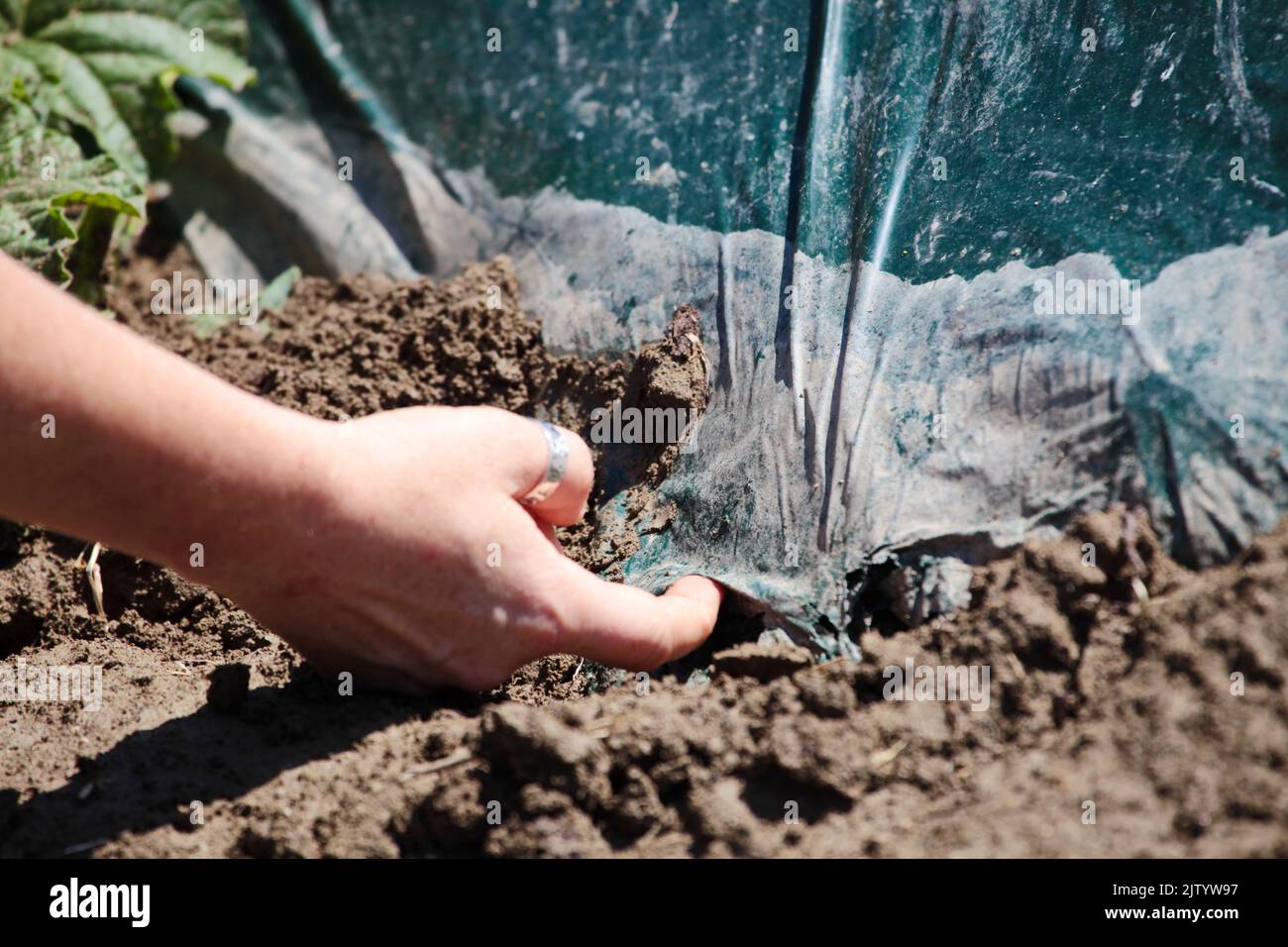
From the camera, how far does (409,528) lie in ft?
4.66

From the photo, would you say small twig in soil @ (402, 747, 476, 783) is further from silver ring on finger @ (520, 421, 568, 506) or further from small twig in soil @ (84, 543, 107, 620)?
small twig in soil @ (84, 543, 107, 620)

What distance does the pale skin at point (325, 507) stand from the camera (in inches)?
48.0

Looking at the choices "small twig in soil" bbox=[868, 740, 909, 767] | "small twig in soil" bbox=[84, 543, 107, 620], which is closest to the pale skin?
"small twig in soil" bbox=[868, 740, 909, 767]

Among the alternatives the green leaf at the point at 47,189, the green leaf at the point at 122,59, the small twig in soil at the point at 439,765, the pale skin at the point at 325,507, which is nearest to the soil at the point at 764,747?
the small twig in soil at the point at 439,765

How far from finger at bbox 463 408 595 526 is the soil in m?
0.28

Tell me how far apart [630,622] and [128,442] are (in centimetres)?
70

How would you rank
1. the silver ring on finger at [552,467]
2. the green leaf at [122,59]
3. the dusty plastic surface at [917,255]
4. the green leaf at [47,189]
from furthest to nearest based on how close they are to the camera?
the green leaf at [122,59]
the green leaf at [47,189]
the silver ring on finger at [552,467]
the dusty plastic surface at [917,255]

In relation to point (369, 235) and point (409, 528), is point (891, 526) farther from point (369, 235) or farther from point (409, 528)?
point (369, 235)

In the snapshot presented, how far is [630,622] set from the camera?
5.17ft

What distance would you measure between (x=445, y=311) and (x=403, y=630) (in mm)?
995

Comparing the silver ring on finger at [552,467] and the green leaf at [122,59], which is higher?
the green leaf at [122,59]

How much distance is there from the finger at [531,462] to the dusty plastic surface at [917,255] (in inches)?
9.2

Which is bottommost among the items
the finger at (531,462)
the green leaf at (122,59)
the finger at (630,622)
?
the finger at (630,622)

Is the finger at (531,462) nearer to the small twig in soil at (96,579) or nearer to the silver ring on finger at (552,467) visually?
the silver ring on finger at (552,467)
